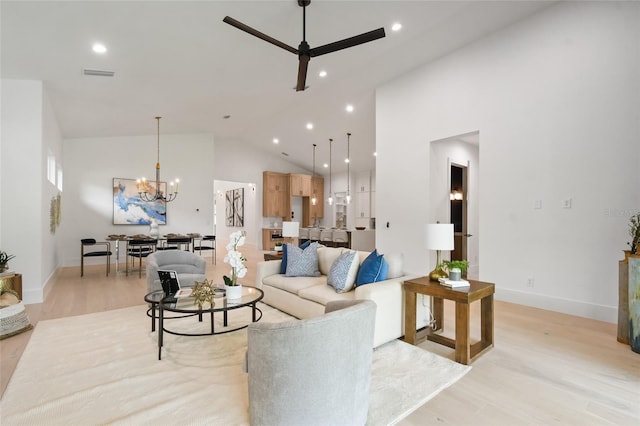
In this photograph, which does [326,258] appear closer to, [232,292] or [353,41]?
[232,292]

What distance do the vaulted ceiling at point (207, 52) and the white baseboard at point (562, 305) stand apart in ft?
12.1

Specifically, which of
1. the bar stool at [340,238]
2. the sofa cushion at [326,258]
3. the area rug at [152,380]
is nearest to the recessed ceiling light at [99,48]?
the area rug at [152,380]

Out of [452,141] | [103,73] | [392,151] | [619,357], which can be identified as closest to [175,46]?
[103,73]

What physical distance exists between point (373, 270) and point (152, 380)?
2.00 m

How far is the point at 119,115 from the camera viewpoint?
6.11 m

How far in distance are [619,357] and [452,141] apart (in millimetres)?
4068

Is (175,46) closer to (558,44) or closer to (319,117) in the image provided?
(319,117)

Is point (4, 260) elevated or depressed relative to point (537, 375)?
elevated

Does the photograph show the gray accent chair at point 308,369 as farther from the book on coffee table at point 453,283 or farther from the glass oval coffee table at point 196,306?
the book on coffee table at point 453,283

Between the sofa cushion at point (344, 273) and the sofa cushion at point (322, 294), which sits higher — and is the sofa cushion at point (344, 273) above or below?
above

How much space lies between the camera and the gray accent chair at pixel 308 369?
1.52 m

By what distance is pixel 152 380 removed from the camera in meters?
2.28

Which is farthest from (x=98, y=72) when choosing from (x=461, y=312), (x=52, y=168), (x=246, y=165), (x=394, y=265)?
(x=246, y=165)

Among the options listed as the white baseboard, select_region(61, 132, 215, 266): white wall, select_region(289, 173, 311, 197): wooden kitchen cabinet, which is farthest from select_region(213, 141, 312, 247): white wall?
the white baseboard
